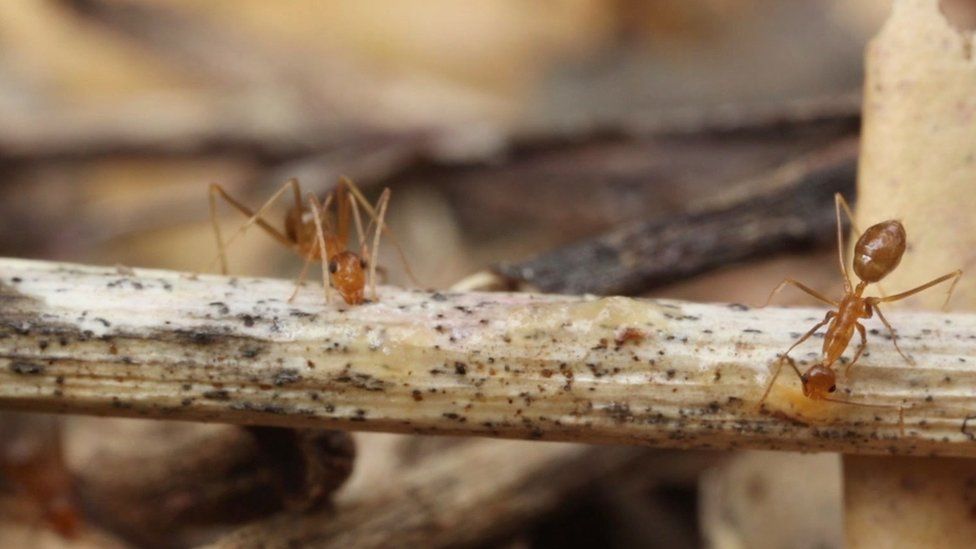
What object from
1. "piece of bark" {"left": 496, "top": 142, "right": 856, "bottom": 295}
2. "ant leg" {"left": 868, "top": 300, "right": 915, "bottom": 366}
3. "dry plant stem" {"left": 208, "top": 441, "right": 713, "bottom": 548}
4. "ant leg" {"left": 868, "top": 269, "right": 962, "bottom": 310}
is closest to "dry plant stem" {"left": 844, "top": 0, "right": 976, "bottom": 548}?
"ant leg" {"left": 868, "top": 269, "right": 962, "bottom": 310}

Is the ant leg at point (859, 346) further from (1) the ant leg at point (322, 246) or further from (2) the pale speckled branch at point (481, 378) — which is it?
(1) the ant leg at point (322, 246)

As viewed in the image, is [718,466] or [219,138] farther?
[219,138]

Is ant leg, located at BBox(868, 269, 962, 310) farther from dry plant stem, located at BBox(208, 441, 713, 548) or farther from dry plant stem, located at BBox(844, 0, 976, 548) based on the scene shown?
dry plant stem, located at BBox(208, 441, 713, 548)

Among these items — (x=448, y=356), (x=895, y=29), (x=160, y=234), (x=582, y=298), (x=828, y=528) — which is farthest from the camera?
(x=160, y=234)

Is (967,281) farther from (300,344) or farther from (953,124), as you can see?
(300,344)

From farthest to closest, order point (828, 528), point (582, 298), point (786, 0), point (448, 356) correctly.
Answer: point (786, 0) → point (828, 528) → point (582, 298) → point (448, 356)

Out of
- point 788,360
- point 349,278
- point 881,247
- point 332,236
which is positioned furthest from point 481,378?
point 332,236

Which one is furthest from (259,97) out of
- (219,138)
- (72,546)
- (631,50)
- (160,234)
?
(72,546)

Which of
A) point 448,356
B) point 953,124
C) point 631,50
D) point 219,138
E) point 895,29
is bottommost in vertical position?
point 448,356

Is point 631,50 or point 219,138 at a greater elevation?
point 631,50
